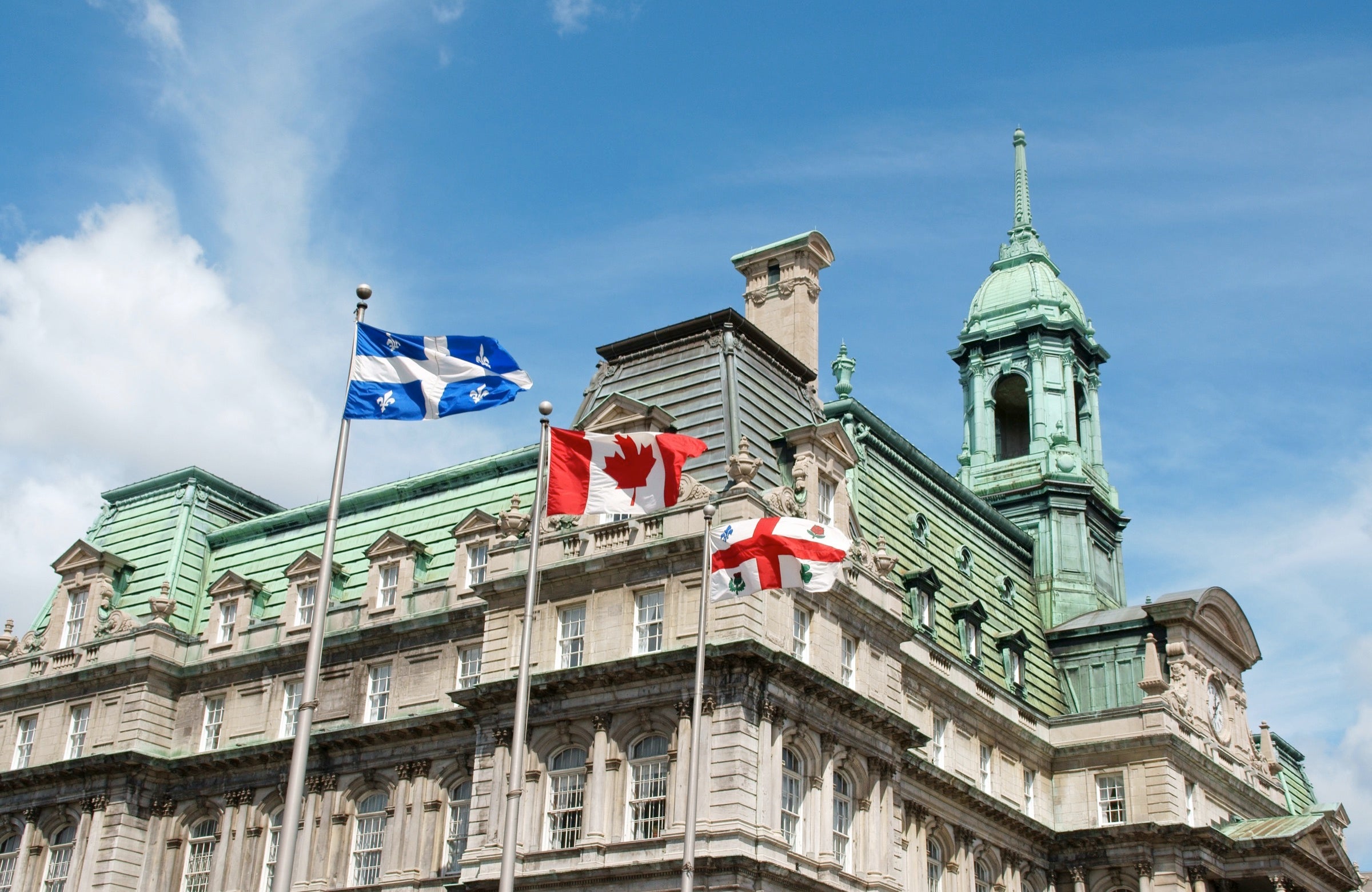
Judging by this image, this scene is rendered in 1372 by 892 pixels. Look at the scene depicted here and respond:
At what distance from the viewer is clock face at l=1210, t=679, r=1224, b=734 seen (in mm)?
64000

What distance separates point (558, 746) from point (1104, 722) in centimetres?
2557

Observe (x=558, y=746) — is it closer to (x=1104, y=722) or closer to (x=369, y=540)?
(x=369, y=540)

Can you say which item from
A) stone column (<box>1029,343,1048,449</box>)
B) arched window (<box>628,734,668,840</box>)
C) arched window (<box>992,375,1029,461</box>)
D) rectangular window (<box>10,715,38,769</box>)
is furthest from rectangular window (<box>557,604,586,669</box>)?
arched window (<box>992,375,1029,461</box>)

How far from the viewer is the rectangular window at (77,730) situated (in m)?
55.3

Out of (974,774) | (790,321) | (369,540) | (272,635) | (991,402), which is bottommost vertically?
(974,774)

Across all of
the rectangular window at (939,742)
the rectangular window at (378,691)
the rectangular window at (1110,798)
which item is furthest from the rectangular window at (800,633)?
the rectangular window at (1110,798)

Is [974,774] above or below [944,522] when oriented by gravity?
below

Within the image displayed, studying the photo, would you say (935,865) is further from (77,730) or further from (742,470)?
(77,730)

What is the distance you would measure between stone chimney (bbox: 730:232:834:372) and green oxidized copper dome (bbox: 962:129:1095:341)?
22.1 meters

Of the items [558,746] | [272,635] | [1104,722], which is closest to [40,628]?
[272,635]

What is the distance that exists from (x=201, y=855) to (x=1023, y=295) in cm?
4736

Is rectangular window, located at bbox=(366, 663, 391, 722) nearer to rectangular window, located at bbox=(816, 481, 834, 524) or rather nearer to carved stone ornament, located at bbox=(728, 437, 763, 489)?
carved stone ornament, located at bbox=(728, 437, 763, 489)

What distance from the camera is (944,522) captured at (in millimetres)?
62188

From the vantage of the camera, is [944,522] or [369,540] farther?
[944,522]
